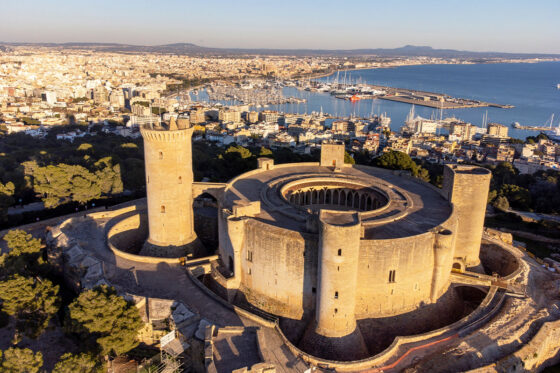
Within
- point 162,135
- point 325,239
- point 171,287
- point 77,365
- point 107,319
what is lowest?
point 171,287

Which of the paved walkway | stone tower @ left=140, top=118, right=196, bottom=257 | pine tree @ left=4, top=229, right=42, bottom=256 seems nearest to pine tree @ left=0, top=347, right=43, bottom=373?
the paved walkway

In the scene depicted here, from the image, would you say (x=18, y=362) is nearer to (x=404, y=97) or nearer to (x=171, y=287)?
(x=171, y=287)

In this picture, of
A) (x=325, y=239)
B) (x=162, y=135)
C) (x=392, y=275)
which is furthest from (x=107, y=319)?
(x=392, y=275)

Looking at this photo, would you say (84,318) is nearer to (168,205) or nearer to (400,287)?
(168,205)

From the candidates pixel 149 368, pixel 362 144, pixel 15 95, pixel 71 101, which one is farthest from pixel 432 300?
pixel 15 95

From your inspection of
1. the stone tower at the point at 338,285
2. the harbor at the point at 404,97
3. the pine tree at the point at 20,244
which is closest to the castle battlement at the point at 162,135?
the pine tree at the point at 20,244

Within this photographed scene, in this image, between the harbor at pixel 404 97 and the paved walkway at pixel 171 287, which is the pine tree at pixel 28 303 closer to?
the paved walkway at pixel 171 287
